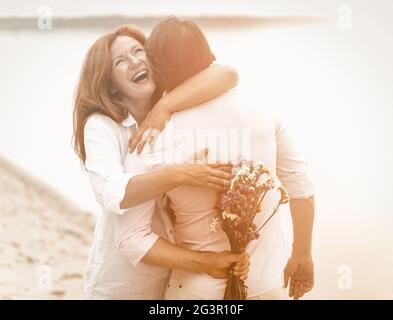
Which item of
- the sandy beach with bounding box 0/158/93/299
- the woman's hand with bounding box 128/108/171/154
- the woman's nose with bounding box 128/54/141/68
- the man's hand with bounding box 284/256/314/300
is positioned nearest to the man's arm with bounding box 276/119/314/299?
the man's hand with bounding box 284/256/314/300

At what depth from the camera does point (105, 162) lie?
2365 mm

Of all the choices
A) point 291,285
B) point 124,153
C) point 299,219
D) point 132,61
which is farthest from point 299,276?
point 132,61

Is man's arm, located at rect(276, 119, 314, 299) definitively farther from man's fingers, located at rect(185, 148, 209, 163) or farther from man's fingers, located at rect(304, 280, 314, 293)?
man's fingers, located at rect(185, 148, 209, 163)

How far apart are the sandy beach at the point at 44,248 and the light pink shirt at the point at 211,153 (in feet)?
1.78

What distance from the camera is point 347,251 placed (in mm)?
2746

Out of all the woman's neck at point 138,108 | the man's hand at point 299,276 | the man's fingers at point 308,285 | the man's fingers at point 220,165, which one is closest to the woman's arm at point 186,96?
the woman's neck at point 138,108

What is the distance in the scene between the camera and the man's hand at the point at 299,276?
2681mm

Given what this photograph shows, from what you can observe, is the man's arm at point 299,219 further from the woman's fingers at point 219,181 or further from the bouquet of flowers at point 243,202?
the woman's fingers at point 219,181

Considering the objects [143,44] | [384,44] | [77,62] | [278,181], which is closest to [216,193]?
[278,181]

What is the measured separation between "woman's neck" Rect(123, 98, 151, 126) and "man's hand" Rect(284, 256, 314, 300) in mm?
839

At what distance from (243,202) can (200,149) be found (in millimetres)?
251

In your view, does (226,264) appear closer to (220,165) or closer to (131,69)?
(220,165)

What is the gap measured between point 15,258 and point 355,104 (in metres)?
1.61
